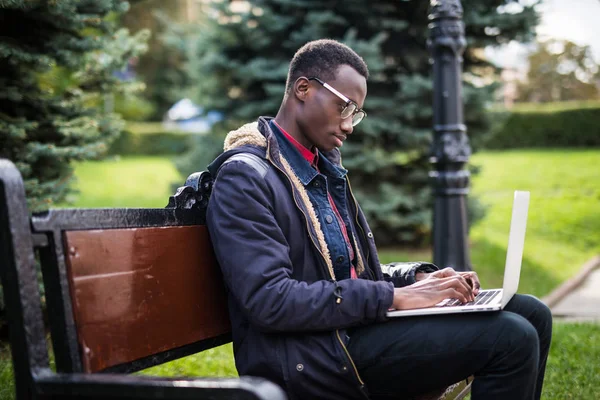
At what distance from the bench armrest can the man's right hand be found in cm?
86

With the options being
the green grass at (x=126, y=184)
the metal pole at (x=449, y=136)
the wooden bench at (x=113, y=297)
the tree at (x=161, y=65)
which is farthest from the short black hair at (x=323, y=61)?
the tree at (x=161, y=65)

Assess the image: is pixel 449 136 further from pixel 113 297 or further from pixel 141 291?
pixel 113 297

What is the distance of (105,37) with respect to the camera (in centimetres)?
520


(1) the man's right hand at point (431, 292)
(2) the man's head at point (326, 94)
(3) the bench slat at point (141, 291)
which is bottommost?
(1) the man's right hand at point (431, 292)

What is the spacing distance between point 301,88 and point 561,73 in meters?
39.7

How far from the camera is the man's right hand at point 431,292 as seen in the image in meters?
2.36

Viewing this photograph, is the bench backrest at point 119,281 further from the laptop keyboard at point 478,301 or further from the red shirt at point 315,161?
the laptop keyboard at point 478,301

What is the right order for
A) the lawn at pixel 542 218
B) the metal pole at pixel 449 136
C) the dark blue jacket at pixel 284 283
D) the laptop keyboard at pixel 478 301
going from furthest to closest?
the lawn at pixel 542 218, the metal pole at pixel 449 136, the laptop keyboard at pixel 478 301, the dark blue jacket at pixel 284 283

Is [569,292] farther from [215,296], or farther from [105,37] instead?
[215,296]

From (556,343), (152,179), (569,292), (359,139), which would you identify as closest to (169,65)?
(152,179)

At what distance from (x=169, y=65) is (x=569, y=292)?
92.0 feet

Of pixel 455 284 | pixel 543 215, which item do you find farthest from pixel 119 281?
pixel 543 215

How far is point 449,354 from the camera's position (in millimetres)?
2236

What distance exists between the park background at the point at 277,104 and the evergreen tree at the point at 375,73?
20mm
